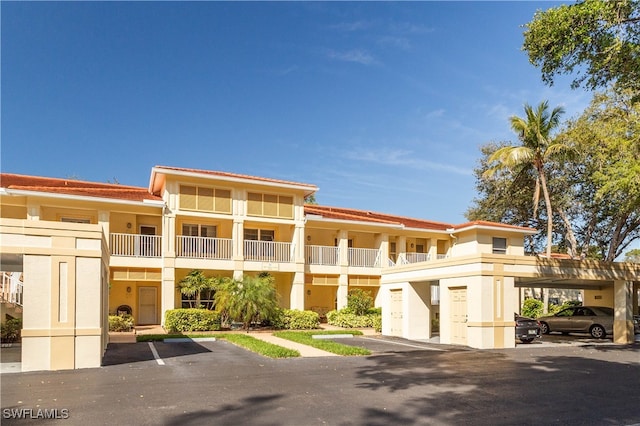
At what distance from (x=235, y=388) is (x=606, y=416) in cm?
675

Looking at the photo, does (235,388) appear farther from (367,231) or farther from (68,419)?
(367,231)

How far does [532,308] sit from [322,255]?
16341 mm

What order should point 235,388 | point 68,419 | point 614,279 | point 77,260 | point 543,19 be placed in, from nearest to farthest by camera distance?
point 68,419, point 235,388, point 77,260, point 543,19, point 614,279

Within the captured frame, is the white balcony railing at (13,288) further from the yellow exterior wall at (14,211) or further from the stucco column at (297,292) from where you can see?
the stucco column at (297,292)

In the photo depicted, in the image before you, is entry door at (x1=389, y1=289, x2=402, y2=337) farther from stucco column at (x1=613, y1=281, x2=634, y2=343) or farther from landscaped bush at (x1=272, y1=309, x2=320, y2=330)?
stucco column at (x1=613, y1=281, x2=634, y2=343)

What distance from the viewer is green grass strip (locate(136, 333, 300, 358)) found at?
1657cm

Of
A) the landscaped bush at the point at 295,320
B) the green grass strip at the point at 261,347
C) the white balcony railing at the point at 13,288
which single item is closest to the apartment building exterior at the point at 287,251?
the white balcony railing at the point at 13,288

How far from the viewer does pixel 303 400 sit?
9.80 metres

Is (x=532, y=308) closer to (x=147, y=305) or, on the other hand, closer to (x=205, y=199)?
(x=205, y=199)

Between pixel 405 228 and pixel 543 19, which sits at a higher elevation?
pixel 543 19

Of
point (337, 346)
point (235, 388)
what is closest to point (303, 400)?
point (235, 388)

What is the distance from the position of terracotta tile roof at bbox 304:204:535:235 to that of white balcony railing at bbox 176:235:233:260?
5.58 metres

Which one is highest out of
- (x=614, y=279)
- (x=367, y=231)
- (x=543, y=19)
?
(x=543, y=19)

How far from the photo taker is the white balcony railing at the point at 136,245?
84.0 ft
